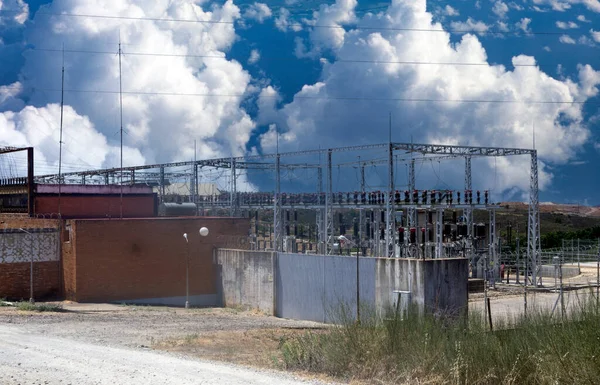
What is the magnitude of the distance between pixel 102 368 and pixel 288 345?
440 cm

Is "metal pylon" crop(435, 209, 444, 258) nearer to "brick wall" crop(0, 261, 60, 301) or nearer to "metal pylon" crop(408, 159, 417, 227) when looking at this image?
"metal pylon" crop(408, 159, 417, 227)

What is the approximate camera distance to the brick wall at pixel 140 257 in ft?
101

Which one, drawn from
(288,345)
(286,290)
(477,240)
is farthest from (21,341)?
(477,240)

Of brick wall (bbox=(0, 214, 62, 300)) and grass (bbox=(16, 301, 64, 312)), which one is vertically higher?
brick wall (bbox=(0, 214, 62, 300))

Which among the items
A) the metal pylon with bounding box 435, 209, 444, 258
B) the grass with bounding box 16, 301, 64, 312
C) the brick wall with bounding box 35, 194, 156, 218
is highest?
the brick wall with bounding box 35, 194, 156, 218

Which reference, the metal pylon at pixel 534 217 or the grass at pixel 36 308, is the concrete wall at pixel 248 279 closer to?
the grass at pixel 36 308

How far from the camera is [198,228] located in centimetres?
3428

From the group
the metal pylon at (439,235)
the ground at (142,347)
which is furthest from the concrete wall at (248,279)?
the metal pylon at (439,235)

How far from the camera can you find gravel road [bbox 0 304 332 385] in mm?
13117

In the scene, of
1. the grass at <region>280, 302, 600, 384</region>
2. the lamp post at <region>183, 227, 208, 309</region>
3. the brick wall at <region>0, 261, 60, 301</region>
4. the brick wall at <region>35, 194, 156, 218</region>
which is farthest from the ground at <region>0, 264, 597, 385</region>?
the brick wall at <region>35, 194, 156, 218</region>

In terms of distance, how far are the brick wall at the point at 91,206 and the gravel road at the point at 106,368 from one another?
73.2ft

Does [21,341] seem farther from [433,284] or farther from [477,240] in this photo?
[477,240]

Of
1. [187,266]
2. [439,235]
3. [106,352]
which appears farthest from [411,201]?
[106,352]

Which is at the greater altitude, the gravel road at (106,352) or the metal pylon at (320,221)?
the metal pylon at (320,221)
